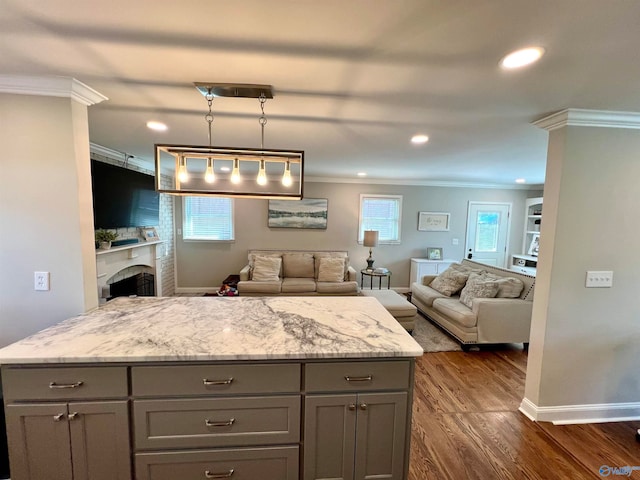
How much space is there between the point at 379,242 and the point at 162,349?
16.5ft

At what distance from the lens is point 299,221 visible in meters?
5.61

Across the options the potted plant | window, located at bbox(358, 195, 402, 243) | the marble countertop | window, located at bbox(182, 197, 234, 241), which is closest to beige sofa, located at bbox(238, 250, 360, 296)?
window, located at bbox(182, 197, 234, 241)

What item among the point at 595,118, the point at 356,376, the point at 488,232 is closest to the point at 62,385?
the point at 356,376

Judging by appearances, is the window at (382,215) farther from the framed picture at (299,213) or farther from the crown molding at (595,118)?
the crown molding at (595,118)

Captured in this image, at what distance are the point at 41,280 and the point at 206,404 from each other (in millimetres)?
1437

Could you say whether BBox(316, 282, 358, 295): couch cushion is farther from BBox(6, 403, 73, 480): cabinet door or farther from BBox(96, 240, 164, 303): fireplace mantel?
BBox(6, 403, 73, 480): cabinet door

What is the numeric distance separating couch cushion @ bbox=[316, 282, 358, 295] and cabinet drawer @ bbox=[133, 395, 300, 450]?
3193 mm

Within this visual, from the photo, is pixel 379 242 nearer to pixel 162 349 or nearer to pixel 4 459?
pixel 162 349

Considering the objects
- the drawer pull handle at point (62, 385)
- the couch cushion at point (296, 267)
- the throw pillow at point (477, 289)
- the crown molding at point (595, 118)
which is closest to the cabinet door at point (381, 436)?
the drawer pull handle at point (62, 385)

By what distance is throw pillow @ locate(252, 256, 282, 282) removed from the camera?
15.5 feet

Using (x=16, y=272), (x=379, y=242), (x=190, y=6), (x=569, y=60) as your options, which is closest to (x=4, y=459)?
(x=16, y=272)

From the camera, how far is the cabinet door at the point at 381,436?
1.39 metres

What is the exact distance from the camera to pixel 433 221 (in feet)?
19.4

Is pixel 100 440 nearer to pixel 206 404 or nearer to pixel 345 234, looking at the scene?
pixel 206 404
